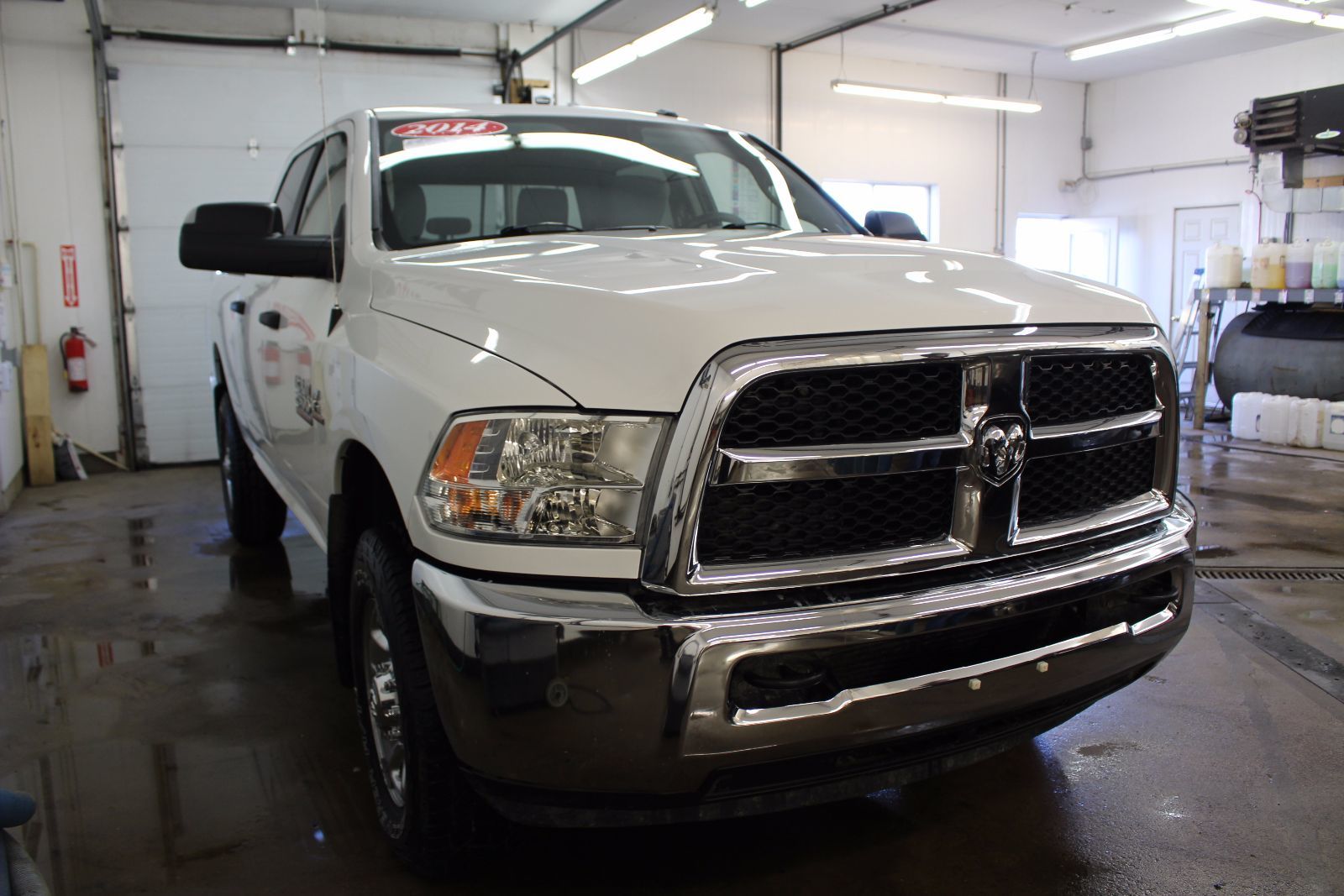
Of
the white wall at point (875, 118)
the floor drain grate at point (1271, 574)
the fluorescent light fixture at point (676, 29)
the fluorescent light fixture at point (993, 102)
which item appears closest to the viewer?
the floor drain grate at point (1271, 574)

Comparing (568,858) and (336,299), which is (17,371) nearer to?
(336,299)

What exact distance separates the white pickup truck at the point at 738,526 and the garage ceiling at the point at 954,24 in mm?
8243

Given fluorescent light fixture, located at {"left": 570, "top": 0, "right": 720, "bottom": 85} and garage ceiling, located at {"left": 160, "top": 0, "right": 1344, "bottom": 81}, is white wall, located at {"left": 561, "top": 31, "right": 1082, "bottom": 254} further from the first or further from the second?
fluorescent light fixture, located at {"left": 570, "top": 0, "right": 720, "bottom": 85}

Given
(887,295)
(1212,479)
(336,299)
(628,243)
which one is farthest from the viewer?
(1212,479)

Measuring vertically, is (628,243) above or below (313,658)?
above

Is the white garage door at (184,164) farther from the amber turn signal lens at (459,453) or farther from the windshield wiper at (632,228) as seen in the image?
the amber turn signal lens at (459,453)

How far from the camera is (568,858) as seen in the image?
214 cm

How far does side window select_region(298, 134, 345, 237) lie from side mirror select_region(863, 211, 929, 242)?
5.05 feet

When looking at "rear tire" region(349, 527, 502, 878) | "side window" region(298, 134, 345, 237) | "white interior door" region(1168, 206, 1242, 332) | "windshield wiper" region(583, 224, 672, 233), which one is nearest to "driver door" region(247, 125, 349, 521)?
"side window" region(298, 134, 345, 237)

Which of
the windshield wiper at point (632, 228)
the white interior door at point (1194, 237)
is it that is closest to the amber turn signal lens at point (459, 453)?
the windshield wiper at point (632, 228)

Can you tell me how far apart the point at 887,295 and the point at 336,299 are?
143 centimetres

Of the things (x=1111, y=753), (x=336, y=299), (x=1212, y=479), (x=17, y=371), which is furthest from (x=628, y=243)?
(x=17, y=371)

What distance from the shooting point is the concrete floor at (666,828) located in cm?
210

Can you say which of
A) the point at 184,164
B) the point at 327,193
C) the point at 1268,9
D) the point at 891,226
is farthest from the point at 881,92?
the point at 327,193
